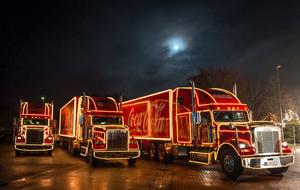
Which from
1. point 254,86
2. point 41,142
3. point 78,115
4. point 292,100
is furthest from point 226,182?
point 292,100

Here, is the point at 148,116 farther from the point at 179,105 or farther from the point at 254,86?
the point at 254,86

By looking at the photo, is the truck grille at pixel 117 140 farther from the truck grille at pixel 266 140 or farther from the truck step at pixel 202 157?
the truck grille at pixel 266 140

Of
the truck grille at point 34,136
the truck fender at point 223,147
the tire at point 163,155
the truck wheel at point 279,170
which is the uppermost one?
the truck grille at point 34,136

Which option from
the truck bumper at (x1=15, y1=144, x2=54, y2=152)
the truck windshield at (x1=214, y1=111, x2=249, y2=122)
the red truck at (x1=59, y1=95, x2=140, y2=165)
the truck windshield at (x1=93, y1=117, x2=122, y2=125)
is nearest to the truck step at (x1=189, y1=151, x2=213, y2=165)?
the truck windshield at (x1=214, y1=111, x2=249, y2=122)

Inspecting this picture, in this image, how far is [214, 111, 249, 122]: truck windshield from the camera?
50.0 feet

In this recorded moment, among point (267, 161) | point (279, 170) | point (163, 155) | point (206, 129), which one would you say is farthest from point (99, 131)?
point (279, 170)

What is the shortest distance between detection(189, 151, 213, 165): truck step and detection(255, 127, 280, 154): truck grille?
7.31ft

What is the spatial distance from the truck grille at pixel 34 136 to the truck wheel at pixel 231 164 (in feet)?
46.9

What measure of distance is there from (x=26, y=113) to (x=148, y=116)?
29.7ft

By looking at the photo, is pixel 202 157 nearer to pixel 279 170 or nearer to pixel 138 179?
pixel 279 170

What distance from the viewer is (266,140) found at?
1319 cm

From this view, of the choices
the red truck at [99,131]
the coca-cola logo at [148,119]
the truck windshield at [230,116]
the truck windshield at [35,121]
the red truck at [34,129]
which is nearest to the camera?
the truck windshield at [230,116]

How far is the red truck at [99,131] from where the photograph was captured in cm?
1717

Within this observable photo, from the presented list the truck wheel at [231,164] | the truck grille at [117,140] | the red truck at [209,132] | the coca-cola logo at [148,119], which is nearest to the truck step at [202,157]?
the red truck at [209,132]
